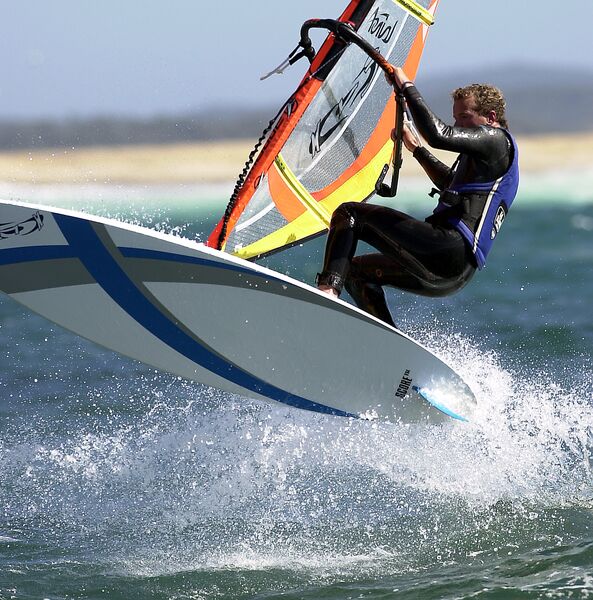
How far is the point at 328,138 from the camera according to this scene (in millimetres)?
6129

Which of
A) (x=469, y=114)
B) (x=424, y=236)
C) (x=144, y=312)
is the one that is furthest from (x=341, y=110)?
(x=144, y=312)

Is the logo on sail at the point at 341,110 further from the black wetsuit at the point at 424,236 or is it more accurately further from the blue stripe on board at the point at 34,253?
the blue stripe on board at the point at 34,253

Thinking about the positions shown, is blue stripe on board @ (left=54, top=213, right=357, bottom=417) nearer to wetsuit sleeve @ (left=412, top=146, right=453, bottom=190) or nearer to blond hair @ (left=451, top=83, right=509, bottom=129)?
wetsuit sleeve @ (left=412, top=146, right=453, bottom=190)

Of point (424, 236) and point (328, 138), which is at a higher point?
point (328, 138)

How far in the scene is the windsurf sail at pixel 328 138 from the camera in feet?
18.7

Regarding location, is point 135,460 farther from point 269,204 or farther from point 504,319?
point 504,319

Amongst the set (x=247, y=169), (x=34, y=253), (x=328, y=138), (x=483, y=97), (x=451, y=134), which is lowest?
(x=34, y=253)

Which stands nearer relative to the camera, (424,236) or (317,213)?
(424,236)

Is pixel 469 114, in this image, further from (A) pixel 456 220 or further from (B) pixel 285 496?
(B) pixel 285 496

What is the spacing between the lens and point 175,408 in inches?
314

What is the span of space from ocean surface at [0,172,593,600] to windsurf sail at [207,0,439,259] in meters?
0.43

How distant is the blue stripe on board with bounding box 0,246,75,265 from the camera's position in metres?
4.75

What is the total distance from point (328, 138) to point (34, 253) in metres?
2.02

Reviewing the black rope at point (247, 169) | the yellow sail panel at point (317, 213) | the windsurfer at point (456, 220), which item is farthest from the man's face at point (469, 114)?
the yellow sail panel at point (317, 213)
